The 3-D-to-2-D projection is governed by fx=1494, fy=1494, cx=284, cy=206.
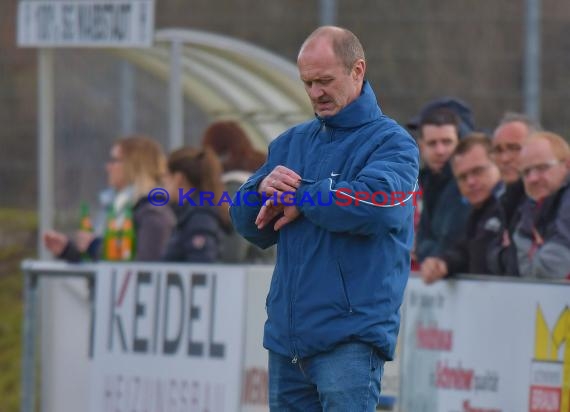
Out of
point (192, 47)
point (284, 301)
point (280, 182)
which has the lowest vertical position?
point (284, 301)

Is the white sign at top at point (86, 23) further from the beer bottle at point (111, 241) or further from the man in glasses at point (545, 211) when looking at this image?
the man in glasses at point (545, 211)

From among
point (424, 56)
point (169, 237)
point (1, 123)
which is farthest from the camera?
point (1, 123)

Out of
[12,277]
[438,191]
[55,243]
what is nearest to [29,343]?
[55,243]

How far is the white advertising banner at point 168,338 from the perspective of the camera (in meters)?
8.66

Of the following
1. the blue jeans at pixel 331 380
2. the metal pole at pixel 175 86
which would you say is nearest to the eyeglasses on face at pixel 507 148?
the metal pole at pixel 175 86

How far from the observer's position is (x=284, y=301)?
17.7ft

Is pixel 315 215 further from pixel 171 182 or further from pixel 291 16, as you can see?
pixel 291 16

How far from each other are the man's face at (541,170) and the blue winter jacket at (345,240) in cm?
208

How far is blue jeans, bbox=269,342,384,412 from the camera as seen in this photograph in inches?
207

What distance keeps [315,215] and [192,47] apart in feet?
19.3

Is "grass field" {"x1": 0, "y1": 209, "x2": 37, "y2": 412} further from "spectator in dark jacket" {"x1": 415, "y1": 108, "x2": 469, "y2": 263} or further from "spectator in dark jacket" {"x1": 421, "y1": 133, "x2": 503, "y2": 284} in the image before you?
"spectator in dark jacket" {"x1": 421, "y1": 133, "x2": 503, "y2": 284}

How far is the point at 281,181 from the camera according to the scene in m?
5.30

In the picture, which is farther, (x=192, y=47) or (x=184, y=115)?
(x=184, y=115)

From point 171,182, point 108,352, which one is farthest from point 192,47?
point 108,352
